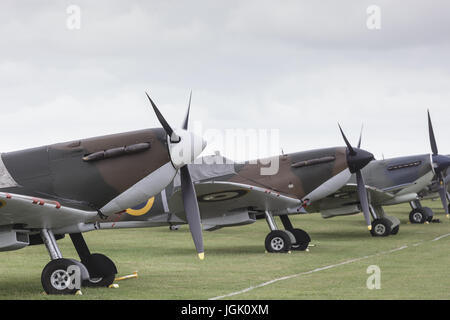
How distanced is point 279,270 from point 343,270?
1181 mm

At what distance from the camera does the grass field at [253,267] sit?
9.44m

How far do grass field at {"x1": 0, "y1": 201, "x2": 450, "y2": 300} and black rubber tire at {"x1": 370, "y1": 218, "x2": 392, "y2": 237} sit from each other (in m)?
0.34

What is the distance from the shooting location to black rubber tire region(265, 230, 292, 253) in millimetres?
15891

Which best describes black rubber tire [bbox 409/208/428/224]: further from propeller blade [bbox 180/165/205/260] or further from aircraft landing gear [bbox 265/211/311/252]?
propeller blade [bbox 180/165/205/260]

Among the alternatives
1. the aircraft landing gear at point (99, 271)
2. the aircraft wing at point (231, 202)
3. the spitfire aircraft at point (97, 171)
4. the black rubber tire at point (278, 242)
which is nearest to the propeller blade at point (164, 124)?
the spitfire aircraft at point (97, 171)

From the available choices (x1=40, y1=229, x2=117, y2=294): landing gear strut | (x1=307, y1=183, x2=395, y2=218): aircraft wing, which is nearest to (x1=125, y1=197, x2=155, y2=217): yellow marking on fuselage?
(x1=307, y1=183, x2=395, y2=218): aircraft wing

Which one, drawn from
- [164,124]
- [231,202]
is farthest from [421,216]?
[164,124]

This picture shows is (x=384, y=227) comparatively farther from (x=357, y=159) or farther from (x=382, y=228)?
(x=357, y=159)

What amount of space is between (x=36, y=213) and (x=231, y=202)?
24.4ft

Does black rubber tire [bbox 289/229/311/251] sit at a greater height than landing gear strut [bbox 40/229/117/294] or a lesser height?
lesser

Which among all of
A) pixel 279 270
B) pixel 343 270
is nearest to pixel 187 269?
pixel 279 270

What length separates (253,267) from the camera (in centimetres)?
1287
